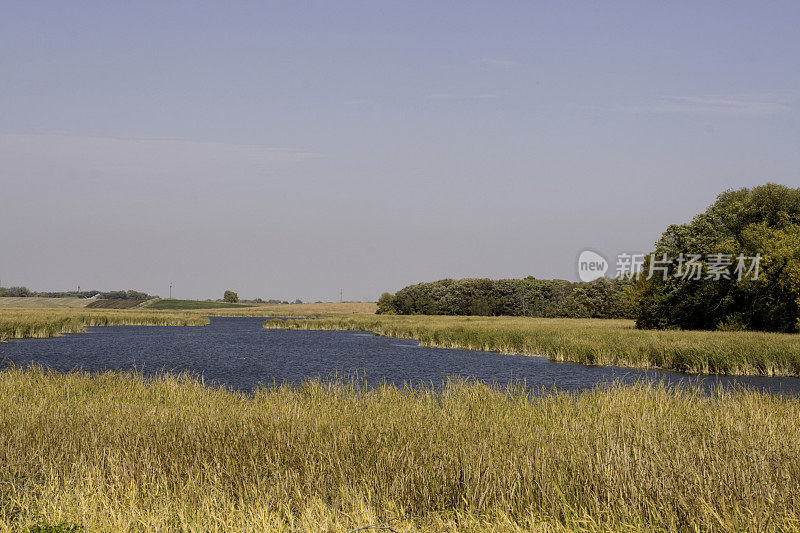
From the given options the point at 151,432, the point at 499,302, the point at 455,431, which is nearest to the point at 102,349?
the point at 151,432

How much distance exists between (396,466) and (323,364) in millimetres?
22129

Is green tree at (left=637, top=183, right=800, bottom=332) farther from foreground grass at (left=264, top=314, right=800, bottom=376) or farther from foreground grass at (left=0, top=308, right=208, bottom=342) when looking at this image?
foreground grass at (left=0, top=308, right=208, bottom=342)

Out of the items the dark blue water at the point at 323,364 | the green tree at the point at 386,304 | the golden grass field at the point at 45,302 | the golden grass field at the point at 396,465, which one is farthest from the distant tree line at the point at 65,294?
the golden grass field at the point at 396,465

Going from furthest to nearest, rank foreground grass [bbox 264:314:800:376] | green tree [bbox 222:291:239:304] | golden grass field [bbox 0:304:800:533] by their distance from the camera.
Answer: green tree [bbox 222:291:239:304]
foreground grass [bbox 264:314:800:376]
golden grass field [bbox 0:304:800:533]

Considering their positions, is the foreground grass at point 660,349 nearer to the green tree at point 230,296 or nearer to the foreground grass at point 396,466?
the foreground grass at point 396,466

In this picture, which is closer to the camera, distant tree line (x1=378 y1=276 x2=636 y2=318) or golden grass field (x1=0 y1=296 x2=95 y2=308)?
distant tree line (x1=378 y1=276 x2=636 y2=318)

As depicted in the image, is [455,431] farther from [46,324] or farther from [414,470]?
[46,324]

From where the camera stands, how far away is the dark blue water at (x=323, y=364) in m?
21.8

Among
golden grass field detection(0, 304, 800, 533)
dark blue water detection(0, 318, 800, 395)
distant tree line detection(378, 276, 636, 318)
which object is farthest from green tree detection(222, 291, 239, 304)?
golden grass field detection(0, 304, 800, 533)

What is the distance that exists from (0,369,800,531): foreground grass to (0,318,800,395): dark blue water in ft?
26.9

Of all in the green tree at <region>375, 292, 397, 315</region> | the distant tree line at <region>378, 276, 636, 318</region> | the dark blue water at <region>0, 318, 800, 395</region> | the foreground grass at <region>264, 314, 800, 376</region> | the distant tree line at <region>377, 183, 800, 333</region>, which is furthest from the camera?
the green tree at <region>375, 292, 397, 315</region>

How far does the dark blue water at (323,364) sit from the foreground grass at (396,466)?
8.19m

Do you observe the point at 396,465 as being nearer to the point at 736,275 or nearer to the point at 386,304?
the point at 736,275

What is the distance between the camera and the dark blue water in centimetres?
2175
